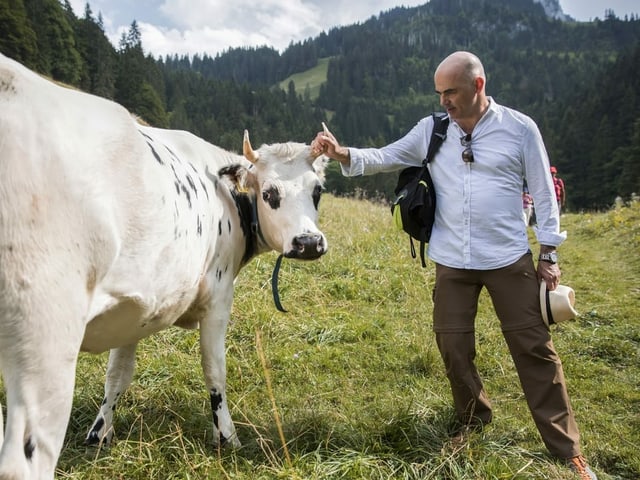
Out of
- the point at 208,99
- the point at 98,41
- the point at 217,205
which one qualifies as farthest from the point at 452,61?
the point at 208,99

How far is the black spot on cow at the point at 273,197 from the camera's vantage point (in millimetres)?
3975

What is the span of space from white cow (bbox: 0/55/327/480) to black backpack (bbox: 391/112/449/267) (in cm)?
72

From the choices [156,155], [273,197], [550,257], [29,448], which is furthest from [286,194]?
[29,448]

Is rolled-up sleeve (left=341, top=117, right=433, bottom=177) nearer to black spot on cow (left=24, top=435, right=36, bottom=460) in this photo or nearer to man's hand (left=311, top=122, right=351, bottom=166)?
man's hand (left=311, top=122, right=351, bottom=166)

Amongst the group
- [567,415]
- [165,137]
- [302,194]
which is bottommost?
[567,415]

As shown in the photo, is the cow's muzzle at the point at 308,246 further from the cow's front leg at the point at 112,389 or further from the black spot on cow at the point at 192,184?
the cow's front leg at the point at 112,389

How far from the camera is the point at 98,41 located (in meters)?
62.9

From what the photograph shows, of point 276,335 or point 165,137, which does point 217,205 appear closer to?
point 165,137

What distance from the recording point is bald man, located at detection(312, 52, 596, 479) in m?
3.52

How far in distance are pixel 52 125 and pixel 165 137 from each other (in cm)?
154

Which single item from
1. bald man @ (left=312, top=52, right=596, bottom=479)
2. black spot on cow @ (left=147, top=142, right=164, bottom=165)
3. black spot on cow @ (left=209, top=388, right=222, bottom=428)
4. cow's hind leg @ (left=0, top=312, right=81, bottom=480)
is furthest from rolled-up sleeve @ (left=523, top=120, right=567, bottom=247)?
cow's hind leg @ (left=0, top=312, right=81, bottom=480)

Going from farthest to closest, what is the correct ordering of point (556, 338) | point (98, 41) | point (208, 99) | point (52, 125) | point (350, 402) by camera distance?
point (208, 99) → point (98, 41) → point (556, 338) → point (350, 402) → point (52, 125)

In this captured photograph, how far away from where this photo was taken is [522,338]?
356 cm

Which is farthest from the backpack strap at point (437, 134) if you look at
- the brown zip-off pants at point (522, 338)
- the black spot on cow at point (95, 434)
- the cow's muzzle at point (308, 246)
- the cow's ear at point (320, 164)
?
the black spot on cow at point (95, 434)
